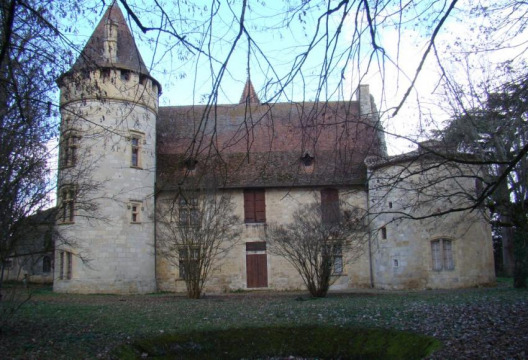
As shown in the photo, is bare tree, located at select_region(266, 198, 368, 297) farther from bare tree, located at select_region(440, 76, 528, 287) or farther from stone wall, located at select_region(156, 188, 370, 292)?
stone wall, located at select_region(156, 188, 370, 292)

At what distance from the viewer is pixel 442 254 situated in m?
20.3

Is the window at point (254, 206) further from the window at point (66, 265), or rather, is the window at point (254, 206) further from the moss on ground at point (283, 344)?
the moss on ground at point (283, 344)

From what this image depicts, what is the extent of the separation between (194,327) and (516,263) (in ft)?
40.0

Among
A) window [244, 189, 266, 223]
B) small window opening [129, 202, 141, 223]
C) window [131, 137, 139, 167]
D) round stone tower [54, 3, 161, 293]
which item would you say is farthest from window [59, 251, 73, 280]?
window [244, 189, 266, 223]

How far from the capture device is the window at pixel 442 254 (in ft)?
66.2

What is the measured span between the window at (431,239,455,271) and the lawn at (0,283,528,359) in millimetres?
7639

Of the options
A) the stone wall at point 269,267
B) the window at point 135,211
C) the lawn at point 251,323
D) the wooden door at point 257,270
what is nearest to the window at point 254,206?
the stone wall at point 269,267

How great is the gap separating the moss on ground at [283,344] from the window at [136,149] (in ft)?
43.8

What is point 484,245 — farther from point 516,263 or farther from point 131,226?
point 131,226

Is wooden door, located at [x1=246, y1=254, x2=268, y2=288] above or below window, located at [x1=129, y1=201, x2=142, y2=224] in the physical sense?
below

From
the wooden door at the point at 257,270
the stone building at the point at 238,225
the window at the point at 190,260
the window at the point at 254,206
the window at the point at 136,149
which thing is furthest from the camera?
the window at the point at 254,206

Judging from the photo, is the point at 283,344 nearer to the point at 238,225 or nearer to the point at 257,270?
the point at 257,270

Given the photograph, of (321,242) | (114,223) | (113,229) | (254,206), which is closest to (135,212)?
(114,223)

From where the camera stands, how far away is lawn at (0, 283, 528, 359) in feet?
25.1
